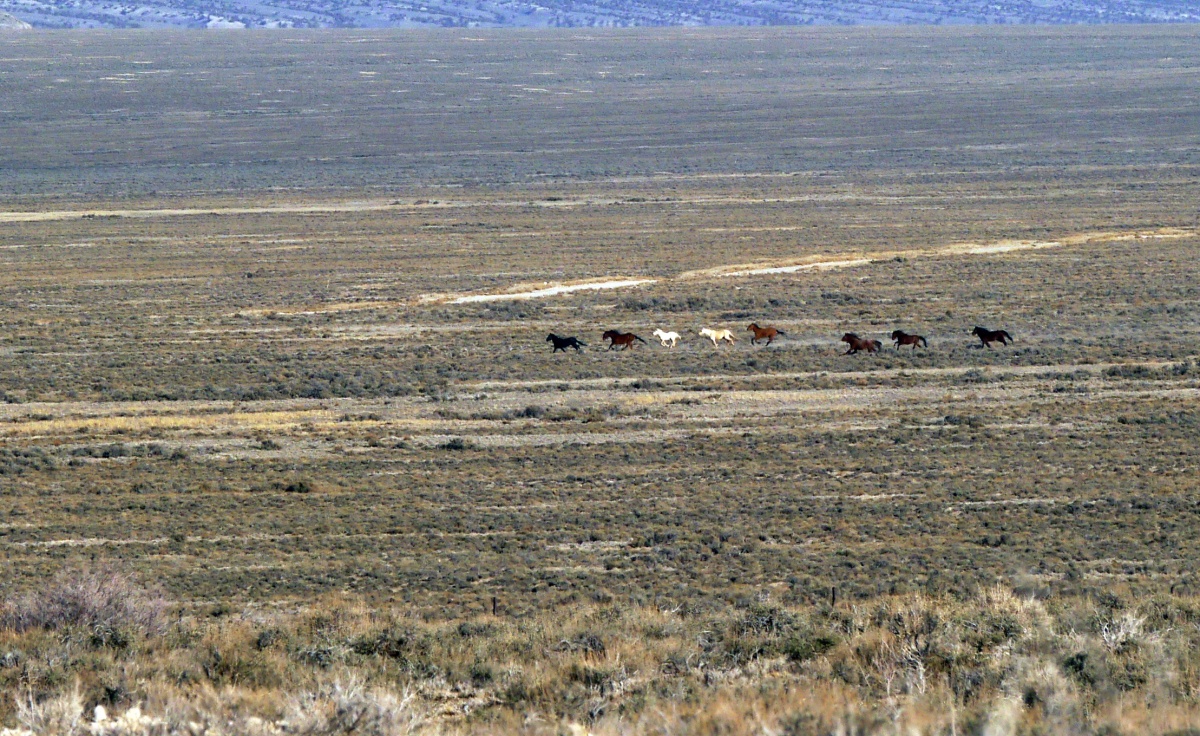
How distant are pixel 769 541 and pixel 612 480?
348cm

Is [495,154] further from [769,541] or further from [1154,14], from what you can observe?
[1154,14]

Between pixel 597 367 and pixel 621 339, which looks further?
pixel 621 339

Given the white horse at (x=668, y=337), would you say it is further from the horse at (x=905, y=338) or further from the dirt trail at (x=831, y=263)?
the dirt trail at (x=831, y=263)

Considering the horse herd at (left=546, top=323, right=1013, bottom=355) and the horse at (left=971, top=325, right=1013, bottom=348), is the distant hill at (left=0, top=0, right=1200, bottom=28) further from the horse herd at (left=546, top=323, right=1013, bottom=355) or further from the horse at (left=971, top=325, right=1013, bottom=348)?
the horse at (left=971, top=325, right=1013, bottom=348)

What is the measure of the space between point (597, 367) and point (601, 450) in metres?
6.10

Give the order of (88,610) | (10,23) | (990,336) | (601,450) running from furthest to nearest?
(10,23)
(990,336)
(601,450)
(88,610)

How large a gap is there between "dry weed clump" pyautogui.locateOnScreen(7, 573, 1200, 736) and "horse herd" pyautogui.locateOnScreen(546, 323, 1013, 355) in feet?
53.2

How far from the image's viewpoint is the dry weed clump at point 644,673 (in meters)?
7.01

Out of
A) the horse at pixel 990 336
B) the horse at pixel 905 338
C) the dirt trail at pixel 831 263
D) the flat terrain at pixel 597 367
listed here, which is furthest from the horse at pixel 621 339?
the dirt trail at pixel 831 263

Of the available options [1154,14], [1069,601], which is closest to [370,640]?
[1069,601]

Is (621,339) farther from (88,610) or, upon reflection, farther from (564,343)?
(88,610)

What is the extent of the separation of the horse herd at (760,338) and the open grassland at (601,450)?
0.32 m

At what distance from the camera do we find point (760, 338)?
2784cm

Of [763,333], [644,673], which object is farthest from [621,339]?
[644,673]
